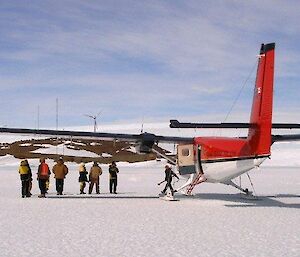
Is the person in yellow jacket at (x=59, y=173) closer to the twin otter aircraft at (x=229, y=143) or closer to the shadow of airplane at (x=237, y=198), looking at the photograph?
the shadow of airplane at (x=237, y=198)

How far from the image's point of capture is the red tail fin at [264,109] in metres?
16.5

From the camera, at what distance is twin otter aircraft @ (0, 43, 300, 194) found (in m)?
16.6

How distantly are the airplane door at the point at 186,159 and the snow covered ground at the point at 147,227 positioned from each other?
1.35 m

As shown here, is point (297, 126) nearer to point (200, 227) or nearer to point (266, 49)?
point (266, 49)

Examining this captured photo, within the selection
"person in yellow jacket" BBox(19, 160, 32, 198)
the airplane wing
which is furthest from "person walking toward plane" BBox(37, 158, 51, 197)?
the airplane wing

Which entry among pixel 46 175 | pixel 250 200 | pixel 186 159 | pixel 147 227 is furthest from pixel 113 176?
pixel 147 227

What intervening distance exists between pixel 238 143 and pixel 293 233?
7146 mm

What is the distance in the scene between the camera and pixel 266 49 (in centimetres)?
1708

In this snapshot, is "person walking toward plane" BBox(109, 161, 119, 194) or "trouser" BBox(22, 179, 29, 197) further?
"person walking toward plane" BBox(109, 161, 119, 194)

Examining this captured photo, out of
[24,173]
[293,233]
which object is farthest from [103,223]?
[24,173]

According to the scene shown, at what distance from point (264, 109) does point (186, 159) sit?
4.74 m

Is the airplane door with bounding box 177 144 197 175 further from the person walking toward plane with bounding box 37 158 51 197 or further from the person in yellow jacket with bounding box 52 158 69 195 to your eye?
the person walking toward plane with bounding box 37 158 51 197

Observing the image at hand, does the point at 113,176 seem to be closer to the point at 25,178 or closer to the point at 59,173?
the point at 59,173

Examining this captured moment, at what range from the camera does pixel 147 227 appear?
39.8 ft
